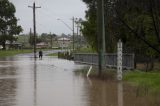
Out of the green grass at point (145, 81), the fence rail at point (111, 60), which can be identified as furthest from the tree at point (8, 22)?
the green grass at point (145, 81)

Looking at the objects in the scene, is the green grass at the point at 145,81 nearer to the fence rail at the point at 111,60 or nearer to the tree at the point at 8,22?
the fence rail at the point at 111,60

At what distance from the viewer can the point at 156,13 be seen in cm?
1298

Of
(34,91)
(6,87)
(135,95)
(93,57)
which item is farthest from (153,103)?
(93,57)

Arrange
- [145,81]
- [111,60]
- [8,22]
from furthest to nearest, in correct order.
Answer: [8,22] < [111,60] < [145,81]

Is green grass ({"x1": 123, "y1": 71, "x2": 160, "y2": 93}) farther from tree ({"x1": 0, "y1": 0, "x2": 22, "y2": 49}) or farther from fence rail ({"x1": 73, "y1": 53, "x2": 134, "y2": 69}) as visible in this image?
tree ({"x1": 0, "y1": 0, "x2": 22, "y2": 49})

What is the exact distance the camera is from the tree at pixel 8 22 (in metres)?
113

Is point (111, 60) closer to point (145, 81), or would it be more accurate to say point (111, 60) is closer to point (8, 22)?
point (145, 81)

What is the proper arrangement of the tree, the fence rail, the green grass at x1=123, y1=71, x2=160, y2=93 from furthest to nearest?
the tree, the fence rail, the green grass at x1=123, y1=71, x2=160, y2=93

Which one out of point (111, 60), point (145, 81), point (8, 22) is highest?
point (8, 22)

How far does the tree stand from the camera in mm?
113125

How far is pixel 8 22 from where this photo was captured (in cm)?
11362

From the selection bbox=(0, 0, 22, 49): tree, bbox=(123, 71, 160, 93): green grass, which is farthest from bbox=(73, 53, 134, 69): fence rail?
bbox=(0, 0, 22, 49): tree

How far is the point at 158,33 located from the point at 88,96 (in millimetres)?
5782

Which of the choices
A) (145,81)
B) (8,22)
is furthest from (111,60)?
(8,22)
